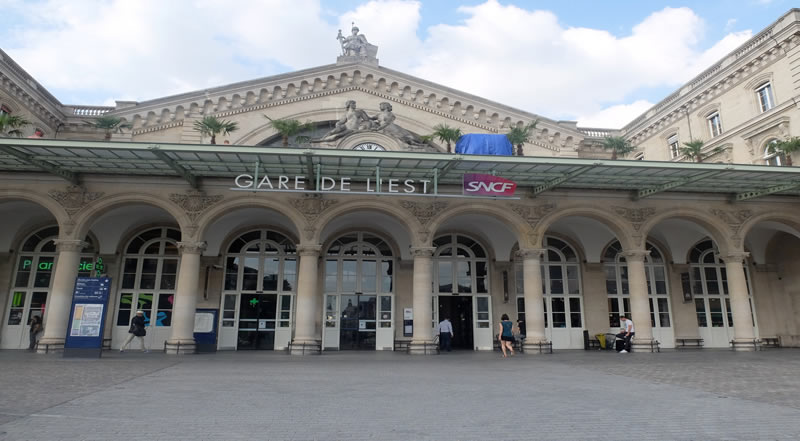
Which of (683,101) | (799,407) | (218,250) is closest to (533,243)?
(799,407)

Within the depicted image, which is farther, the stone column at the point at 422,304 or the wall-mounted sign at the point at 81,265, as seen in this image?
the wall-mounted sign at the point at 81,265

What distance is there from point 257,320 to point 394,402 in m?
15.0

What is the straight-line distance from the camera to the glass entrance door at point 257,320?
21.3 meters

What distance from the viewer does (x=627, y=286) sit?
23.7 metres

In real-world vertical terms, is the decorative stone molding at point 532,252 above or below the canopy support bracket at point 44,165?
below

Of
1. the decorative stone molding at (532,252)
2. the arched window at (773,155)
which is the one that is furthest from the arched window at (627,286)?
the arched window at (773,155)

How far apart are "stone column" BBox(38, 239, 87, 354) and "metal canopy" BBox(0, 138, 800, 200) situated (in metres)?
2.52

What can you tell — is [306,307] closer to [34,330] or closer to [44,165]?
[44,165]

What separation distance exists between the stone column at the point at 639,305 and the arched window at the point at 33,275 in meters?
21.7

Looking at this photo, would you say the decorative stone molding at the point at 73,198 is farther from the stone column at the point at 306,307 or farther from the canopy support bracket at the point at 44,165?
the stone column at the point at 306,307

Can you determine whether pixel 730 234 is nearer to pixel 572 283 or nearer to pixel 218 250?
pixel 572 283

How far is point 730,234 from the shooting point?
20.0m

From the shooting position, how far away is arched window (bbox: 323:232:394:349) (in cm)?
2167

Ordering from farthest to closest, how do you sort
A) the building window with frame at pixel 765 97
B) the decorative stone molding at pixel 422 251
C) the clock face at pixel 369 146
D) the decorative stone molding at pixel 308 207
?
the building window with frame at pixel 765 97, the clock face at pixel 369 146, the decorative stone molding at pixel 422 251, the decorative stone molding at pixel 308 207
